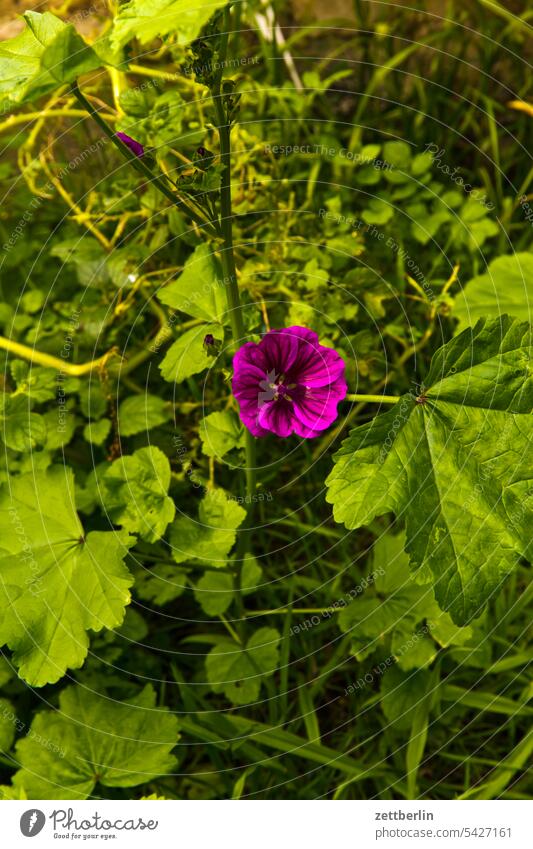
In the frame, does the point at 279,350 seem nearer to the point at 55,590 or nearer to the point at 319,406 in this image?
the point at 319,406

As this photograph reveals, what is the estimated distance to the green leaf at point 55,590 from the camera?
121 centimetres

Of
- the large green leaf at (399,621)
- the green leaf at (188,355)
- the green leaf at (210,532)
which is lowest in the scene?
the large green leaf at (399,621)

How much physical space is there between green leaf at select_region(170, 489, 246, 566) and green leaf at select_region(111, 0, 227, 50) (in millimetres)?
722

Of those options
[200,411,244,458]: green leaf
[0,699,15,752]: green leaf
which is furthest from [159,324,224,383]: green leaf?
[0,699,15,752]: green leaf

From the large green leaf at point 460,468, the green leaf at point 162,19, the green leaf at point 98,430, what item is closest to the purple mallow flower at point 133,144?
the green leaf at point 162,19

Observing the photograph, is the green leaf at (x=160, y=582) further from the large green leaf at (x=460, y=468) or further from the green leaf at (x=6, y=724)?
the large green leaf at (x=460, y=468)

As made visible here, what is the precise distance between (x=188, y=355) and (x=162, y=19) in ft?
1.70

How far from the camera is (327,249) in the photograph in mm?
1667

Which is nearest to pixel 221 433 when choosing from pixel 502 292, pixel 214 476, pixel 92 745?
pixel 214 476

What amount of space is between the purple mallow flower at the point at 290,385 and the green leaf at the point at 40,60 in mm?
408

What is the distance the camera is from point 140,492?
1.30 m

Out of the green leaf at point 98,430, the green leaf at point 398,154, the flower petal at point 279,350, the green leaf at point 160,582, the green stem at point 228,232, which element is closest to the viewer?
the green stem at point 228,232
